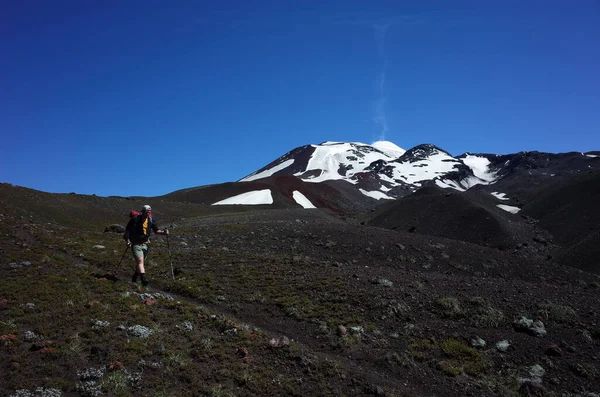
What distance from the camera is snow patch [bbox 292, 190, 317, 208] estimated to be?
90562 mm

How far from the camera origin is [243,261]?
21.8 meters

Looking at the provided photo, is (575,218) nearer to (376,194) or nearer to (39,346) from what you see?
(39,346)

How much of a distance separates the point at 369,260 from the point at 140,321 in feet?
64.7

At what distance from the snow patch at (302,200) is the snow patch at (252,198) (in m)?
7.36

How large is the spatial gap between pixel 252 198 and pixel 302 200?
13.8 m

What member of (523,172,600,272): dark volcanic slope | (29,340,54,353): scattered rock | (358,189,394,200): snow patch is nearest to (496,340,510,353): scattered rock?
(29,340,54,353): scattered rock

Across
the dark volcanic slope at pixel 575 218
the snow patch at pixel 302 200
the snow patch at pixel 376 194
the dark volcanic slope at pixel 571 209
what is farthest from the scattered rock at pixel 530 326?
the snow patch at pixel 376 194

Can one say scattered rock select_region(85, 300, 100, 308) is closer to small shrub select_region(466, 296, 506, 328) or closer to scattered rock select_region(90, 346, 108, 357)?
scattered rock select_region(90, 346, 108, 357)

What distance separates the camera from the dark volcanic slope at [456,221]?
51.0 m

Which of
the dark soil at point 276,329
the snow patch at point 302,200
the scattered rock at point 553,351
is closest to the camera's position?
the dark soil at point 276,329

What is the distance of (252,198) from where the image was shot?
8525 centimetres

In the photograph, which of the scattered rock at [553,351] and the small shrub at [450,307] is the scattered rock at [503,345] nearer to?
the scattered rock at [553,351]

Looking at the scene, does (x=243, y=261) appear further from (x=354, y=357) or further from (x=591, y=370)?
(x=591, y=370)

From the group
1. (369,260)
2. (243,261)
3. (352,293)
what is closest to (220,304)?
(352,293)
